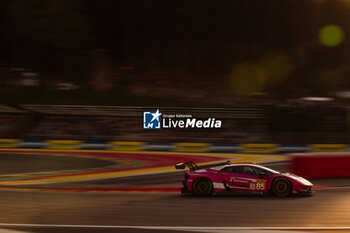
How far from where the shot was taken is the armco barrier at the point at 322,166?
596 inches

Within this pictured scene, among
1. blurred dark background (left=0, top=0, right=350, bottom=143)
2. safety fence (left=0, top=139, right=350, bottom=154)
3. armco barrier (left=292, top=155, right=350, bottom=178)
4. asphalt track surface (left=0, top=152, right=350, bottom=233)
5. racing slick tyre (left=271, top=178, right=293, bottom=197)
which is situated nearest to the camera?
asphalt track surface (left=0, top=152, right=350, bottom=233)

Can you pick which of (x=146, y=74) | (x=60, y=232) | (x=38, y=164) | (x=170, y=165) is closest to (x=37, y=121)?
(x=38, y=164)

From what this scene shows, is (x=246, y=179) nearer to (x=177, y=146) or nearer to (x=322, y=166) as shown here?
(x=322, y=166)

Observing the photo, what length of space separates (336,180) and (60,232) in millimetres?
9718

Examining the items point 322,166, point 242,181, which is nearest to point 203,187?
point 242,181

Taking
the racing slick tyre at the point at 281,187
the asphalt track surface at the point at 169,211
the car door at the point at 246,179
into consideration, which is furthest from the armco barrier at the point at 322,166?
the car door at the point at 246,179

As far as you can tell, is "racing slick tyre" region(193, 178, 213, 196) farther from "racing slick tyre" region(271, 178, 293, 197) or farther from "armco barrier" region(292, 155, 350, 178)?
"armco barrier" region(292, 155, 350, 178)

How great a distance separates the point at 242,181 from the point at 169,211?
2.69 meters

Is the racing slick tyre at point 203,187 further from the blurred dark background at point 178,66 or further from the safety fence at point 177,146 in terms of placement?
the blurred dark background at point 178,66

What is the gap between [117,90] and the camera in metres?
39.2
